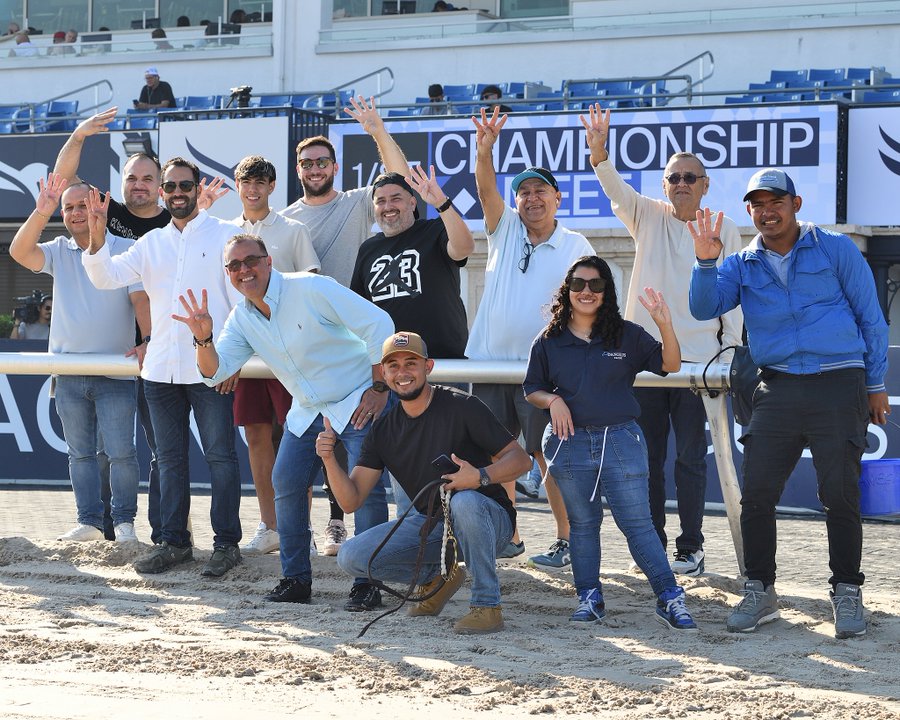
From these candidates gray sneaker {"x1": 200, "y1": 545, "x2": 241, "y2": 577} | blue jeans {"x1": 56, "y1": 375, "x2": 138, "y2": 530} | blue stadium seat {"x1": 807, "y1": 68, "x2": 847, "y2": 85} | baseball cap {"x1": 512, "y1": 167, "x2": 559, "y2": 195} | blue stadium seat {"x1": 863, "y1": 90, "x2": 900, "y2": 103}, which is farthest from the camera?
blue stadium seat {"x1": 807, "y1": 68, "x2": 847, "y2": 85}

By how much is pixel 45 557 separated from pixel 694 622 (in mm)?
3522

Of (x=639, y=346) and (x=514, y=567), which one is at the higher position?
(x=639, y=346)

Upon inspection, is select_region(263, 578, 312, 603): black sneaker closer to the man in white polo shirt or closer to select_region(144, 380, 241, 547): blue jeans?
select_region(144, 380, 241, 547): blue jeans

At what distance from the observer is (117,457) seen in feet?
23.7

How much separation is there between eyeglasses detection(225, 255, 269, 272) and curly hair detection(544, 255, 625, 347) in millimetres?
1318

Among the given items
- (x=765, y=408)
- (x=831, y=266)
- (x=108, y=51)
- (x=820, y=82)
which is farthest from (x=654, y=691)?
(x=108, y=51)

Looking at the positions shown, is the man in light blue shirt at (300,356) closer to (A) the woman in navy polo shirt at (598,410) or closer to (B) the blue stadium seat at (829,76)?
(A) the woman in navy polo shirt at (598,410)

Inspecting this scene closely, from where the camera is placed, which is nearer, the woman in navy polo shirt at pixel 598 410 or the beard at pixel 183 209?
the woman in navy polo shirt at pixel 598 410

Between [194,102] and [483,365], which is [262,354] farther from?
[194,102]

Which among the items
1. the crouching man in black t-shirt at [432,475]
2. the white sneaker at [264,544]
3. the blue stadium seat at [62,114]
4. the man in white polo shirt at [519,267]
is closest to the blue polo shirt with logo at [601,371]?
the crouching man in black t-shirt at [432,475]

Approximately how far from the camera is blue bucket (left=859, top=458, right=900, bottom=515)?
5.67 m

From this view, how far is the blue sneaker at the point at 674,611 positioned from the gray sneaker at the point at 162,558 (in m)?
2.57

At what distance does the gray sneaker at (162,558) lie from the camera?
6836 millimetres

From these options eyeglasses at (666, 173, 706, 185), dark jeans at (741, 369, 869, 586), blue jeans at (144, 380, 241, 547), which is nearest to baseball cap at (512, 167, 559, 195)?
eyeglasses at (666, 173, 706, 185)
